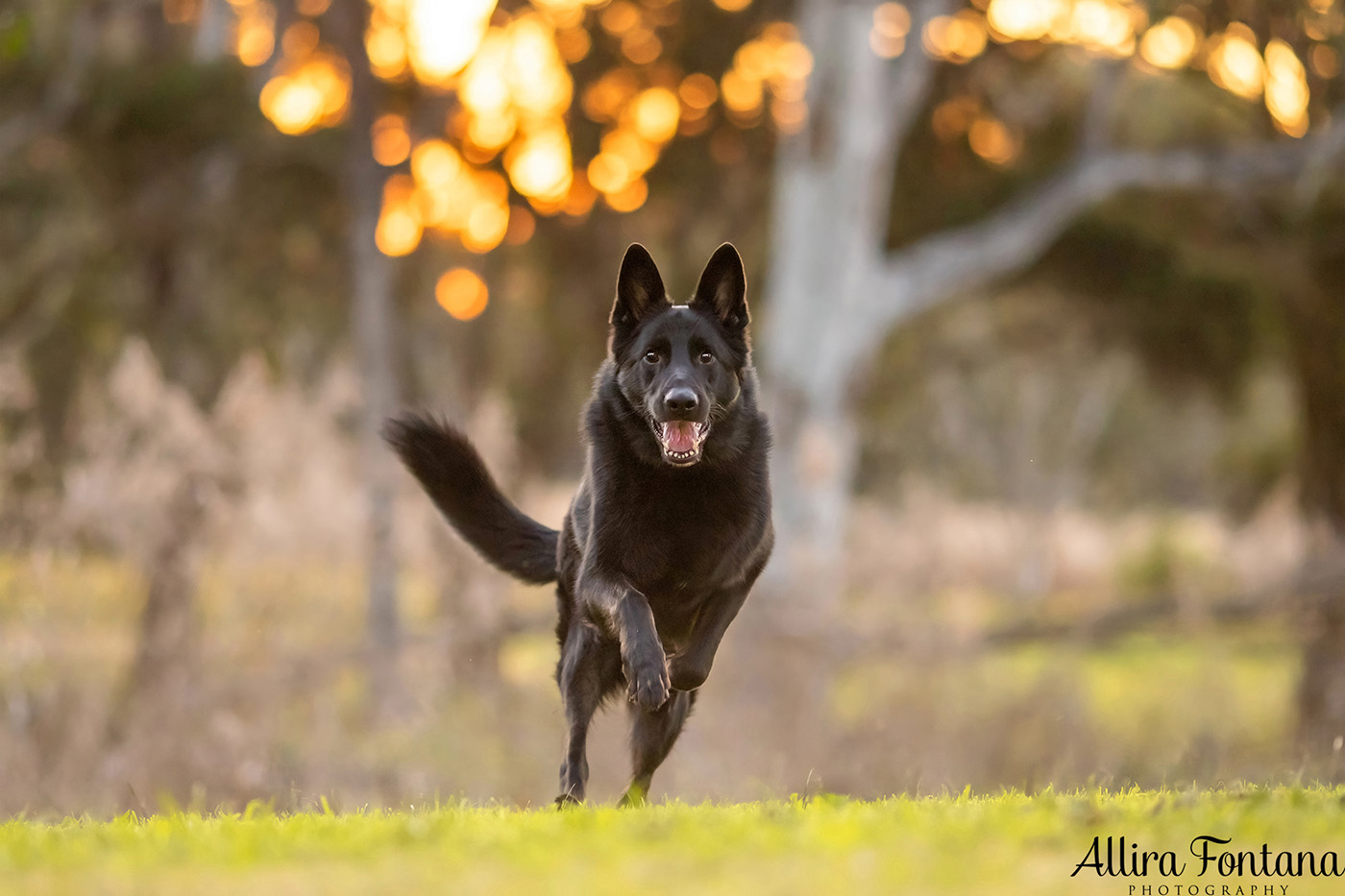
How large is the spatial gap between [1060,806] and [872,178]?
10.3 metres

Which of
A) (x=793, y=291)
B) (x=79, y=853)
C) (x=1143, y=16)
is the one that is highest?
(x=1143, y=16)

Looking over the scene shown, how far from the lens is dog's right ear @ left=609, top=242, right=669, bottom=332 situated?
5.34 m

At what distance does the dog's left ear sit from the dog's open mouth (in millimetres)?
690

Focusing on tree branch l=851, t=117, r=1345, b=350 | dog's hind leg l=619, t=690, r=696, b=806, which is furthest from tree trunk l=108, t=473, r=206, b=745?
tree branch l=851, t=117, r=1345, b=350

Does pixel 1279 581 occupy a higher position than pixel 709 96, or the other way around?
pixel 709 96

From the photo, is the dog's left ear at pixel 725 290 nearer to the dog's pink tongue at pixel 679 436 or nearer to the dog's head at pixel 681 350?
the dog's head at pixel 681 350

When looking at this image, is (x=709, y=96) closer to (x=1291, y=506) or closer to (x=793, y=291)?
(x=793, y=291)

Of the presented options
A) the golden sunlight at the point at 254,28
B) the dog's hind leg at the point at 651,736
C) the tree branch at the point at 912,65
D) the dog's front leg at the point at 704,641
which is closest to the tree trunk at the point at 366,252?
the golden sunlight at the point at 254,28

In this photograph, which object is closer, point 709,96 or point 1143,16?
point 1143,16

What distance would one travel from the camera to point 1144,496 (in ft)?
136

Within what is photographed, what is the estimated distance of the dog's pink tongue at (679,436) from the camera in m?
4.83

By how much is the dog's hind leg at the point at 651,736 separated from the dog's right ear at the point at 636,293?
143 centimetres

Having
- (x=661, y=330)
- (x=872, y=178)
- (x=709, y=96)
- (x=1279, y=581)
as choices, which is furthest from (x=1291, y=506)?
(x=661, y=330)

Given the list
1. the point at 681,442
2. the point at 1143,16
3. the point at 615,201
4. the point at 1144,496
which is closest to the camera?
the point at 681,442
